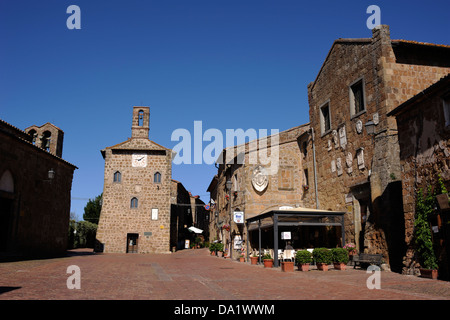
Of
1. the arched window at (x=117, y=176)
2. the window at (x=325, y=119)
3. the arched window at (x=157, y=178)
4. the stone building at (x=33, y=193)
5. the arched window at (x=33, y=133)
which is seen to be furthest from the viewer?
the arched window at (x=157, y=178)

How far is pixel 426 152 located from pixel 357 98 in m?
5.90

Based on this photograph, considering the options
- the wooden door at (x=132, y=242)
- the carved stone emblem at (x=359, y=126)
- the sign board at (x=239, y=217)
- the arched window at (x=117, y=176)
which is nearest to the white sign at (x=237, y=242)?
the sign board at (x=239, y=217)

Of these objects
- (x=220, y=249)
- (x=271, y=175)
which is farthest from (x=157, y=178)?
(x=271, y=175)

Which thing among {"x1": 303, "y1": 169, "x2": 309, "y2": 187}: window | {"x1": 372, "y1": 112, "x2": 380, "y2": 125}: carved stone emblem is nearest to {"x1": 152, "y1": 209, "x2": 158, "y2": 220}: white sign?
{"x1": 303, "y1": 169, "x2": 309, "y2": 187}: window

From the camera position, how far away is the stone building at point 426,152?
10625 mm

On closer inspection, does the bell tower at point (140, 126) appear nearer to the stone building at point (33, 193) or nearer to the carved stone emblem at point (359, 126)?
the stone building at point (33, 193)

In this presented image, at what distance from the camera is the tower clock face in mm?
35278

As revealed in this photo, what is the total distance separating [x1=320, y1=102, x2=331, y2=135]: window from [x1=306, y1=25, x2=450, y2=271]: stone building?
0.33 meters

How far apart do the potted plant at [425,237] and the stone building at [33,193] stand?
1773 centimetres

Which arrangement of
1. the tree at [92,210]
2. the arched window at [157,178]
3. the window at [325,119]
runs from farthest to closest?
the tree at [92,210] → the arched window at [157,178] → the window at [325,119]

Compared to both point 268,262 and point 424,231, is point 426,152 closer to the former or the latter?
point 424,231

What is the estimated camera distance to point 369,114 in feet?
51.0

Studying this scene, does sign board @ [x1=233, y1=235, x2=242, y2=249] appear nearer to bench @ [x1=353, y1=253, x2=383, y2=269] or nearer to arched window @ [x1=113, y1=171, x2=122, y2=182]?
A: bench @ [x1=353, y1=253, x2=383, y2=269]
